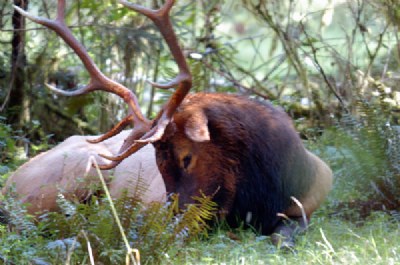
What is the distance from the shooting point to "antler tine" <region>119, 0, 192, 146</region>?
20.0 ft

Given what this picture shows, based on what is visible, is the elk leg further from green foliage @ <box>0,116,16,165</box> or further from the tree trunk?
the tree trunk

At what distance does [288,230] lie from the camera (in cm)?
655

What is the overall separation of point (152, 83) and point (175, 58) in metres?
0.24

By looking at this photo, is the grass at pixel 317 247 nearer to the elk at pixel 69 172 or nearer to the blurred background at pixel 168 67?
the elk at pixel 69 172

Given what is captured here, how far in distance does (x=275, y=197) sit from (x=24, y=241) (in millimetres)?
2280

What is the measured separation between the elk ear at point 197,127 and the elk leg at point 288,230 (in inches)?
32.8

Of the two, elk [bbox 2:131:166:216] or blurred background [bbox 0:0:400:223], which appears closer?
elk [bbox 2:131:166:216]

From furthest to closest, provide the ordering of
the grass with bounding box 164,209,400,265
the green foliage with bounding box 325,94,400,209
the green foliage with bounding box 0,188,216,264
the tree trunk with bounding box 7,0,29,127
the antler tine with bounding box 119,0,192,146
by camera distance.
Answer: the tree trunk with bounding box 7,0,29,127 → the green foliage with bounding box 325,94,400,209 → the antler tine with bounding box 119,0,192,146 → the grass with bounding box 164,209,400,265 → the green foliage with bounding box 0,188,216,264

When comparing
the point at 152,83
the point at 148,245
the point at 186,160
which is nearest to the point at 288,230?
the point at 186,160

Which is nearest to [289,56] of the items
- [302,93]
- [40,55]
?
[302,93]

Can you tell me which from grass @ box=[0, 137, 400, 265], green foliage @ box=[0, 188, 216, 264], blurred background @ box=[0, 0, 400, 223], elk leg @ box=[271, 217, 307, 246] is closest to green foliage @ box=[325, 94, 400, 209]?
elk leg @ box=[271, 217, 307, 246]

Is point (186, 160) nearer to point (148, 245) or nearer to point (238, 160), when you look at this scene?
point (238, 160)

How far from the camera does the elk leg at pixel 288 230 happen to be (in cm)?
622

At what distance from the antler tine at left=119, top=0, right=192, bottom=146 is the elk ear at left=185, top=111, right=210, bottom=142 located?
14cm
